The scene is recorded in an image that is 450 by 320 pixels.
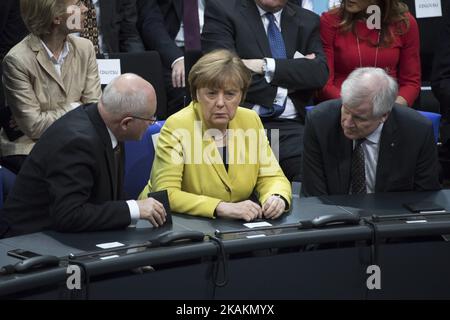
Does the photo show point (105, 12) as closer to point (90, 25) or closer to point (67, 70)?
point (90, 25)

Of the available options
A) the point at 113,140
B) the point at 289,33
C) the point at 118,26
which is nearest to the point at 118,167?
the point at 113,140

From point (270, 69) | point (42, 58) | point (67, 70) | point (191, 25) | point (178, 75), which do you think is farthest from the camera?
point (191, 25)

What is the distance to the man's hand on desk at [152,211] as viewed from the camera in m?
3.53

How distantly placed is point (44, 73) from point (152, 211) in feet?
5.02

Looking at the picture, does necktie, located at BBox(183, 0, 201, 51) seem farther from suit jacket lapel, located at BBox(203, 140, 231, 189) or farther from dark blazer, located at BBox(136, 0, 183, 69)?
suit jacket lapel, located at BBox(203, 140, 231, 189)

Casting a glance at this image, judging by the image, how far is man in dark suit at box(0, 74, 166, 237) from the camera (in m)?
3.46

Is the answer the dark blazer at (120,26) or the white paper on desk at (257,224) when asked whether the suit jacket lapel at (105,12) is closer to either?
the dark blazer at (120,26)

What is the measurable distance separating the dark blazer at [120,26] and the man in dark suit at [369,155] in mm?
1729

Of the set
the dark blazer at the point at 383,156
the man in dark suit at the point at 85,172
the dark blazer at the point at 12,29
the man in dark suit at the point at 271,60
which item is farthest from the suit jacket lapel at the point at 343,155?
the dark blazer at the point at 12,29

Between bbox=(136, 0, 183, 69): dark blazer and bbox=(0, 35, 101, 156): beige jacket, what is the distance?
89 cm

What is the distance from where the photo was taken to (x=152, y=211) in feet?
11.6

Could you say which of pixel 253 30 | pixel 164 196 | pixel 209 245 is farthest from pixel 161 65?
pixel 209 245
